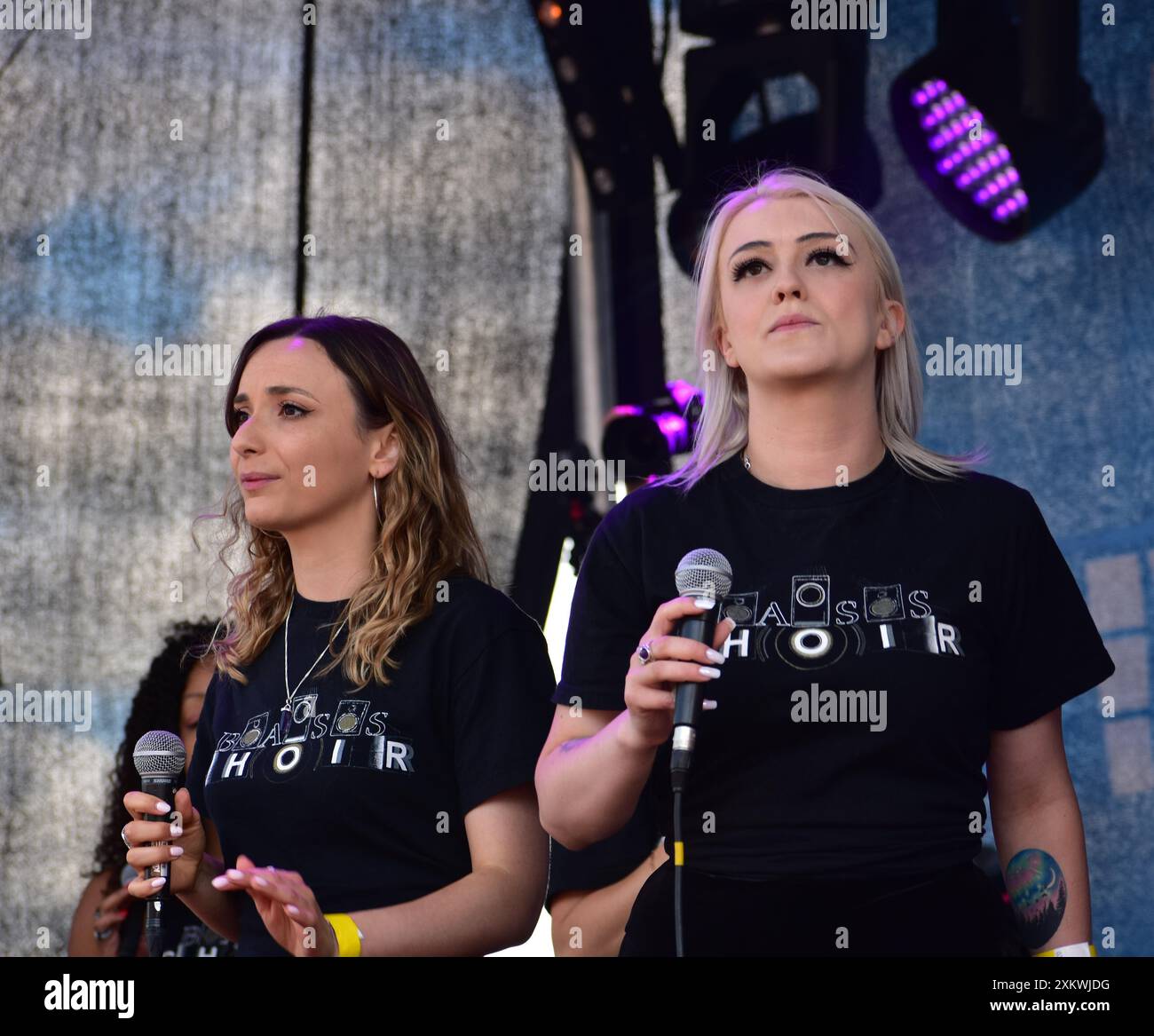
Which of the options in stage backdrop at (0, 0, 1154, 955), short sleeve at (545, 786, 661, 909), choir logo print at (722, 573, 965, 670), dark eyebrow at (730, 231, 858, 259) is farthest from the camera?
stage backdrop at (0, 0, 1154, 955)

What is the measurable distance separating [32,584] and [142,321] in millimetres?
634

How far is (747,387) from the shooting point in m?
2.01

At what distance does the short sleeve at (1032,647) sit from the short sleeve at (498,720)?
0.63 meters

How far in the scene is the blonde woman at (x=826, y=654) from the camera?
164cm

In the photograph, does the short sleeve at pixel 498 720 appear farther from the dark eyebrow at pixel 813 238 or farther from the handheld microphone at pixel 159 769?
the dark eyebrow at pixel 813 238

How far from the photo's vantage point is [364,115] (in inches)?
131

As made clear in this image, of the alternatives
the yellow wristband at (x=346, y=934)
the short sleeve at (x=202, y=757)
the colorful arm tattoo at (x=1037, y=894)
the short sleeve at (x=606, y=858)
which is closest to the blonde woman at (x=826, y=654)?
the colorful arm tattoo at (x=1037, y=894)

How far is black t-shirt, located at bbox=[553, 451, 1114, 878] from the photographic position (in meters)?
1.66

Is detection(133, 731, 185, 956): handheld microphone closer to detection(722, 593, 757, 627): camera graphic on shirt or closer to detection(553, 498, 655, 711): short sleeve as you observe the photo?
detection(553, 498, 655, 711): short sleeve

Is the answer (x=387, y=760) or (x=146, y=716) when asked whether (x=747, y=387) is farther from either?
(x=146, y=716)

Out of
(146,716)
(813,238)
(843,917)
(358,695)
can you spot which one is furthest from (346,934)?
(146,716)

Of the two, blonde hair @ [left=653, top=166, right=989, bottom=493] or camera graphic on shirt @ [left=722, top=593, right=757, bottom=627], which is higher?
blonde hair @ [left=653, top=166, right=989, bottom=493]

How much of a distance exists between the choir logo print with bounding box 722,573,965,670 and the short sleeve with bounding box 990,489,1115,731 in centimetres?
10

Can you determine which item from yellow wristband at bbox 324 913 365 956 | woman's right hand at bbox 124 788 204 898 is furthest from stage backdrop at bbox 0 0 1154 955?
yellow wristband at bbox 324 913 365 956
